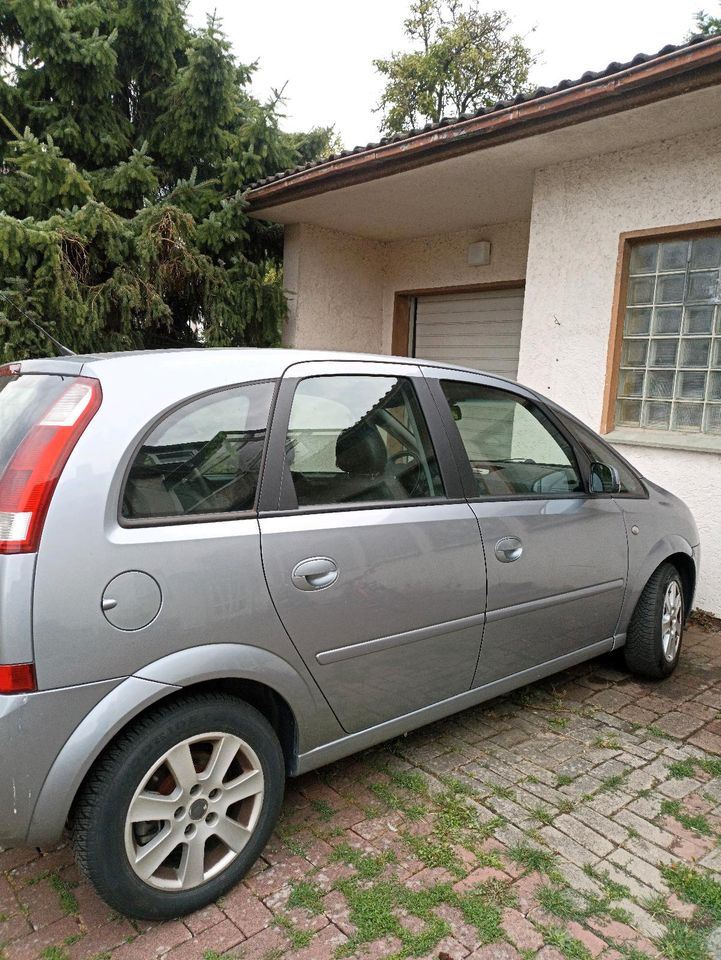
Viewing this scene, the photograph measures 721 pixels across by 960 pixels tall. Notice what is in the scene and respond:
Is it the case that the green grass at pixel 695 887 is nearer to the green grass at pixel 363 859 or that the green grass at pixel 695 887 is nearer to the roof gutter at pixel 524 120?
the green grass at pixel 363 859

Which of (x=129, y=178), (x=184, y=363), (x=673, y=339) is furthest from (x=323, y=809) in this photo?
(x=129, y=178)

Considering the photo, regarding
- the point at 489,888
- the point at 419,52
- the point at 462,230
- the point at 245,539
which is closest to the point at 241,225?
the point at 462,230

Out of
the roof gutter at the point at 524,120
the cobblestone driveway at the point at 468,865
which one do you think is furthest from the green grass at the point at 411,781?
the roof gutter at the point at 524,120

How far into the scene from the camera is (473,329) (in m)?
7.79

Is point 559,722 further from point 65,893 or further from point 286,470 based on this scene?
point 65,893

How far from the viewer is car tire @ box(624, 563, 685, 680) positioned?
3.73 meters

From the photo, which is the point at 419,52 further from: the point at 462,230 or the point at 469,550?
the point at 469,550

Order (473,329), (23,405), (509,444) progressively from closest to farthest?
(23,405) → (509,444) → (473,329)

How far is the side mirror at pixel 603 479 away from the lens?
3.33 meters

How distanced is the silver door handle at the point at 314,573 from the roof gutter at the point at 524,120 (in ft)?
12.2

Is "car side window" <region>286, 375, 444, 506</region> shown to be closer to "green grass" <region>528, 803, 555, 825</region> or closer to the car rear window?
the car rear window

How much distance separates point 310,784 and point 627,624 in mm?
1939

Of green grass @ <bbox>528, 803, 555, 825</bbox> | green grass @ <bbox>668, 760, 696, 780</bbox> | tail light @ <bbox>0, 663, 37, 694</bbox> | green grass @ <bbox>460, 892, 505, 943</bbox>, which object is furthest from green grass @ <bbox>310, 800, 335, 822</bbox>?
green grass @ <bbox>668, 760, 696, 780</bbox>

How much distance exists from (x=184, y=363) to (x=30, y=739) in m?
1.12
